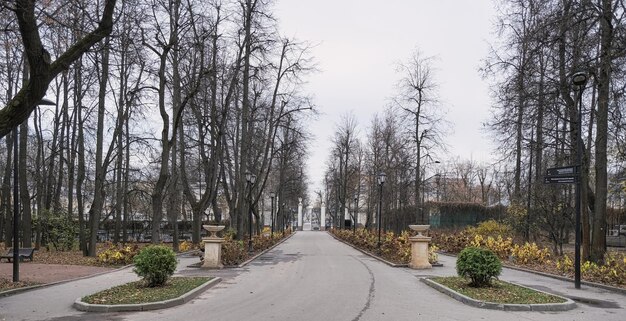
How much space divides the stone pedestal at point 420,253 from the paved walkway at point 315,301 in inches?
98.2

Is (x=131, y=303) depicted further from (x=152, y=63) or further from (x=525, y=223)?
(x=525, y=223)

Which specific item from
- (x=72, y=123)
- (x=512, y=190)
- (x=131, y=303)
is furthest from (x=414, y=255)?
(x=72, y=123)

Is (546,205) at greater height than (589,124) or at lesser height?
lesser

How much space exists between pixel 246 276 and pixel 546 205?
15084 mm

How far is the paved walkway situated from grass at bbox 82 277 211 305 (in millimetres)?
498

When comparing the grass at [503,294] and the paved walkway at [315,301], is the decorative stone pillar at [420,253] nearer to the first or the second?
the paved walkway at [315,301]

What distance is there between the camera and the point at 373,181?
52375 millimetres

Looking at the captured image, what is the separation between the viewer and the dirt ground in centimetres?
1510

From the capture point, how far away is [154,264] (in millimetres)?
12422

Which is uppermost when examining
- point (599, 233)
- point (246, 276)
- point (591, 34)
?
point (591, 34)

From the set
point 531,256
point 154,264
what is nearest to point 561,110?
point 531,256

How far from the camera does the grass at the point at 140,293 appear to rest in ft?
35.2

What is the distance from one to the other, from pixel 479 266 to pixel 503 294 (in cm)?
97

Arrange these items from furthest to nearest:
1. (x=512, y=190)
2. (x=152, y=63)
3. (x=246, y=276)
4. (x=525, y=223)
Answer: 1. (x=512, y=190)
2. (x=525, y=223)
3. (x=152, y=63)
4. (x=246, y=276)
